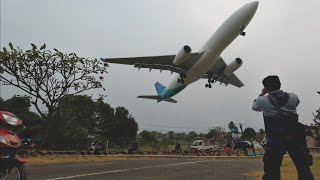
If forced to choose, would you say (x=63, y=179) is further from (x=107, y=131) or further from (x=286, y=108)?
(x=107, y=131)

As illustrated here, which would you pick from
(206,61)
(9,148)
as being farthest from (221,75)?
(9,148)

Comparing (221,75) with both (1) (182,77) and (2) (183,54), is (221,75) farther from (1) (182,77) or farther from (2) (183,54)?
(2) (183,54)

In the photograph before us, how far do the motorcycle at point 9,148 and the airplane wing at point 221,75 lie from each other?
27.2 metres

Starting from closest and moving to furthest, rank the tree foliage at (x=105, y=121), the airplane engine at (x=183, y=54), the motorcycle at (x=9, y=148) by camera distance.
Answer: the motorcycle at (x=9, y=148), the airplane engine at (x=183, y=54), the tree foliage at (x=105, y=121)

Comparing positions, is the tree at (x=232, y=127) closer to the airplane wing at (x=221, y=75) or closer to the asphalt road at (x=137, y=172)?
the airplane wing at (x=221, y=75)

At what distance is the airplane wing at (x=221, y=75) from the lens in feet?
106

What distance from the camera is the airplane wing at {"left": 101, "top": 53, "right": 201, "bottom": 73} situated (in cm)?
2868

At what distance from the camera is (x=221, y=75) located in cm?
3412

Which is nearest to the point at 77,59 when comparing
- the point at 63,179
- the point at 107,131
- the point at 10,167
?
the point at 63,179

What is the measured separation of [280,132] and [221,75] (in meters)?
29.7

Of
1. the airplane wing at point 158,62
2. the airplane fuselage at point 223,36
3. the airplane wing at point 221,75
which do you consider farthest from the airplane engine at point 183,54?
the airplane wing at point 221,75

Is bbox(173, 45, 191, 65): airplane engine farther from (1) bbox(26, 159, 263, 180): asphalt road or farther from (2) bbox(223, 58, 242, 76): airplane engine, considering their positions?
(1) bbox(26, 159, 263, 180): asphalt road

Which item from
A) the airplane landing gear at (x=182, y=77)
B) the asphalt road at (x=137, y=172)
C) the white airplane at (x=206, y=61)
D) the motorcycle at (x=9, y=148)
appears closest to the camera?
the motorcycle at (x=9, y=148)

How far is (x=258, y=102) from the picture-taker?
498cm
